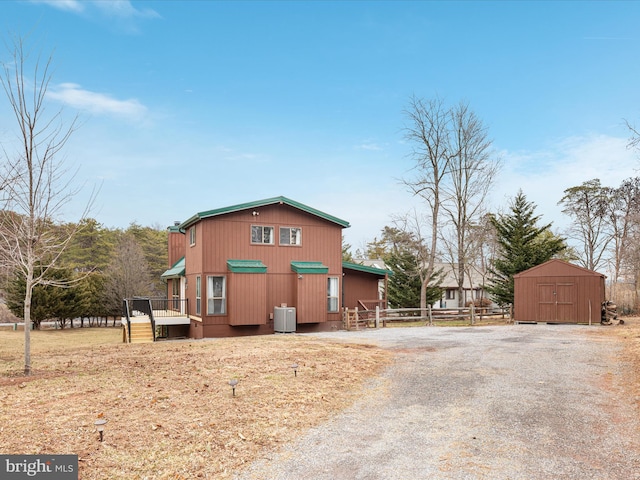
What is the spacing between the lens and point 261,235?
21031mm

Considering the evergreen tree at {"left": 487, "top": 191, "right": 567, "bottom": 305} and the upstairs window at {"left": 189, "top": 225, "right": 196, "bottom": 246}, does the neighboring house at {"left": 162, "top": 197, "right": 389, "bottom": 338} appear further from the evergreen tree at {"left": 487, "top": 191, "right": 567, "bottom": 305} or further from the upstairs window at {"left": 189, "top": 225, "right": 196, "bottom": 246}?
the evergreen tree at {"left": 487, "top": 191, "right": 567, "bottom": 305}

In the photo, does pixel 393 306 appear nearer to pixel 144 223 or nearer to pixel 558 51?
pixel 558 51

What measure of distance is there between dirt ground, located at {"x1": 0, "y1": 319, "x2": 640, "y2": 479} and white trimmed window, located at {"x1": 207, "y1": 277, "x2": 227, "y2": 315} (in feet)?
21.9

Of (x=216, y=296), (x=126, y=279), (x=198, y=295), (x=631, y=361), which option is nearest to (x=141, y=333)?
(x=198, y=295)

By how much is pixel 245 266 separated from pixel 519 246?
72.1 ft

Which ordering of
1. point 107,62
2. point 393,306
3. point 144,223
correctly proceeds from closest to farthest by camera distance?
point 107,62, point 393,306, point 144,223

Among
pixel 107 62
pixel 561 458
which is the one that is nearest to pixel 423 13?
pixel 107 62

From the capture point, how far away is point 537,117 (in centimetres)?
2523

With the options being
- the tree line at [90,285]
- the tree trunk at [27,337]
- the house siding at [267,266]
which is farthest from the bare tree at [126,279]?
the tree trunk at [27,337]

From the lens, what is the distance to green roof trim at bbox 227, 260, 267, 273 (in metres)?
19.4

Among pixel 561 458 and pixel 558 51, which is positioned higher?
pixel 558 51

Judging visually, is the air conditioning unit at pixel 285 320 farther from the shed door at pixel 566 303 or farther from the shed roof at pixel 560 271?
the shed door at pixel 566 303

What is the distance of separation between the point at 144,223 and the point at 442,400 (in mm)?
57916

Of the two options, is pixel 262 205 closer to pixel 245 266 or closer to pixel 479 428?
pixel 245 266
